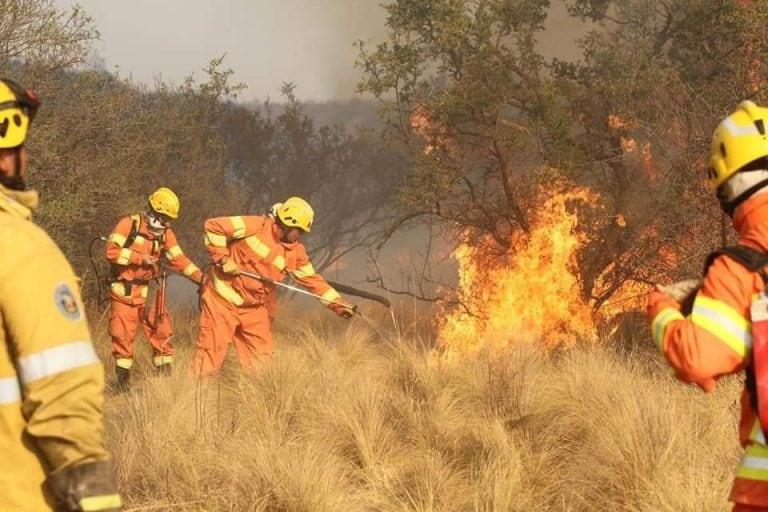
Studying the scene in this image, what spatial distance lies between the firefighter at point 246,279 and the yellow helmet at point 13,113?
5.52 metres

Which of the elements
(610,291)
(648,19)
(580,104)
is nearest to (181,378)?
(610,291)

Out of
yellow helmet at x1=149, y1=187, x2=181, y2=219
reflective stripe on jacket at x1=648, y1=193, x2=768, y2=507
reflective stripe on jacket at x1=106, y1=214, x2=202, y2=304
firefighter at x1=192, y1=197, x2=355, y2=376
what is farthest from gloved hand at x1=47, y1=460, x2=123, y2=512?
yellow helmet at x1=149, y1=187, x2=181, y2=219

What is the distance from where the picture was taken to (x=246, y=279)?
7801 mm

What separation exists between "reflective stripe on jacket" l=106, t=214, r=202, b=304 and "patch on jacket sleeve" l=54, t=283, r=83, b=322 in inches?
266

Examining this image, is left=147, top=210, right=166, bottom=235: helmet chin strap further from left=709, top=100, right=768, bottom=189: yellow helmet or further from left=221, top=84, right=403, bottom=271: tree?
left=221, top=84, right=403, bottom=271: tree

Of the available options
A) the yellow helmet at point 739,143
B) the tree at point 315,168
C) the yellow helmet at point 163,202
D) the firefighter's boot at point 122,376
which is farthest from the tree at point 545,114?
the tree at point 315,168

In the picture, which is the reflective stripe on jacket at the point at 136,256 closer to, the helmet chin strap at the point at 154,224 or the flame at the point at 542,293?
the helmet chin strap at the point at 154,224

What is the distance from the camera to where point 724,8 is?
899 centimetres

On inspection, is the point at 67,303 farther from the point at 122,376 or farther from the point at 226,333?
the point at 122,376

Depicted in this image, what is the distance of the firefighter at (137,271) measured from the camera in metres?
8.45

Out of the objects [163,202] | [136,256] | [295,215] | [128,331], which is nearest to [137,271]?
[136,256]

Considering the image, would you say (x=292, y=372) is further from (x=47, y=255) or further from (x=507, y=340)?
(x=47, y=255)

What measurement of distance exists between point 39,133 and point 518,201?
19.1 ft

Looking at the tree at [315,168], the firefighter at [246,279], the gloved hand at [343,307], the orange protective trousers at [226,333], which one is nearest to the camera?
the orange protective trousers at [226,333]
